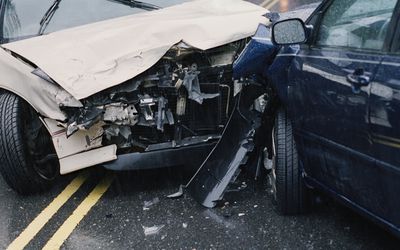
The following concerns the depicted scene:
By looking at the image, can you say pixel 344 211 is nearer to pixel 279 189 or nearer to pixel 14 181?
pixel 279 189

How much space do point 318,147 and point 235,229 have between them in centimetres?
98

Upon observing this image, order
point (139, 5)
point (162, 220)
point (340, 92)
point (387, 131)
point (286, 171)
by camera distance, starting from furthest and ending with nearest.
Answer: point (139, 5)
point (162, 220)
point (286, 171)
point (340, 92)
point (387, 131)

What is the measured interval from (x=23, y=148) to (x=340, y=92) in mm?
2654

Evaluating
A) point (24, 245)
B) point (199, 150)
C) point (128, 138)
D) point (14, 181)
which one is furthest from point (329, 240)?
point (14, 181)

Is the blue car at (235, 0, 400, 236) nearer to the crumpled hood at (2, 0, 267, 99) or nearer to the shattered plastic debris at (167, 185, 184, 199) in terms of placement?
the crumpled hood at (2, 0, 267, 99)

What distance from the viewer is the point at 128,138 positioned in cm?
463

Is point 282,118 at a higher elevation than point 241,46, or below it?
below

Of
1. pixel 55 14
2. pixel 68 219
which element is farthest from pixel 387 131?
pixel 55 14

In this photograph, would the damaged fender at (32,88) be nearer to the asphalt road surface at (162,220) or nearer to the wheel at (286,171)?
the asphalt road surface at (162,220)

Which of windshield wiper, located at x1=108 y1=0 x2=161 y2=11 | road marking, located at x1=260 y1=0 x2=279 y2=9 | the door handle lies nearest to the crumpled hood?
windshield wiper, located at x1=108 y1=0 x2=161 y2=11

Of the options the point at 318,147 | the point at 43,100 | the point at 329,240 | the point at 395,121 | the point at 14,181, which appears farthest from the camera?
the point at 14,181

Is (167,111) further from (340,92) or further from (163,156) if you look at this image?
(340,92)

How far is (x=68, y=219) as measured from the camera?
4617 mm

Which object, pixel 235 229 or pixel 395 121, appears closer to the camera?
pixel 395 121
